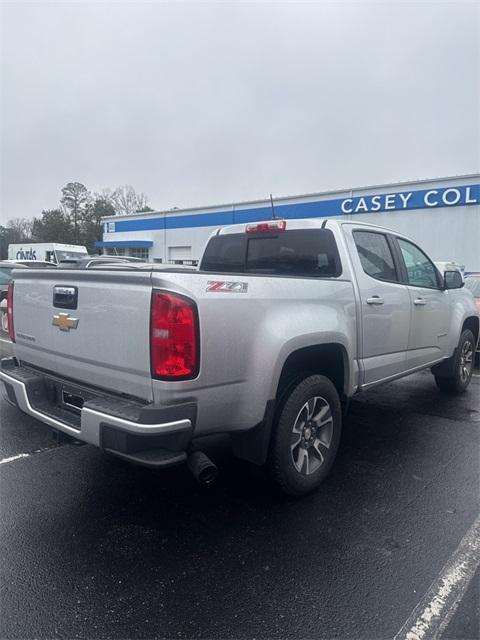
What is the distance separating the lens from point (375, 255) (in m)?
4.14

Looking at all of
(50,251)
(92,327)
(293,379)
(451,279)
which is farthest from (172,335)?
(50,251)

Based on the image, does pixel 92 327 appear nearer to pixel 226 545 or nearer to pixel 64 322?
pixel 64 322

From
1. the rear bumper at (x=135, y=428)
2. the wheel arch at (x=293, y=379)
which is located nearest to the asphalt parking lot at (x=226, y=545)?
the wheel arch at (x=293, y=379)

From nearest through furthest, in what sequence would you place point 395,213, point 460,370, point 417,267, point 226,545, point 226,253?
Answer: point 226,545 < point 226,253 < point 417,267 < point 460,370 < point 395,213

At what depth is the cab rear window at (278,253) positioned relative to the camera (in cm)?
382

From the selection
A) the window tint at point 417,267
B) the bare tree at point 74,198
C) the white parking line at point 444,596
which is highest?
the bare tree at point 74,198

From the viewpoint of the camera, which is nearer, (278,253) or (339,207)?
(278,253)

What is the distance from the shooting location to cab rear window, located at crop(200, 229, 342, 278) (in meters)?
3.82

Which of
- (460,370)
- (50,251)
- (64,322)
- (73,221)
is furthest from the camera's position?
(73,221)

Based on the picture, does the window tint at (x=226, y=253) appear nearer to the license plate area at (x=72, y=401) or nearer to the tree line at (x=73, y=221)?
the license plate area at (x=72, y=401)

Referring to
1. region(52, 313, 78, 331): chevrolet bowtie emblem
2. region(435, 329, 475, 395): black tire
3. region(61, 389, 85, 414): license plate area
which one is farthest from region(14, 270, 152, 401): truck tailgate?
region(435, 329, 475, 395): black tire

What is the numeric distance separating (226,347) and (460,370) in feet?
14.9

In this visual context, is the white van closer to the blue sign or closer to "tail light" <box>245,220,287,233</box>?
the blue sign

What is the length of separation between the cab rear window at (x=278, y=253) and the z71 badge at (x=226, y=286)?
1.22 meters
